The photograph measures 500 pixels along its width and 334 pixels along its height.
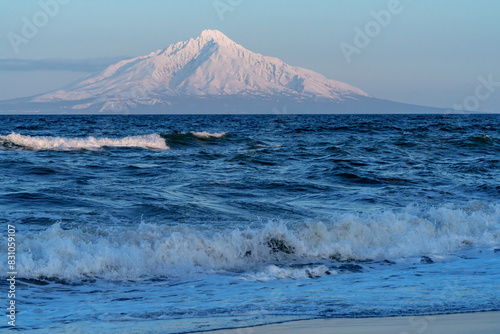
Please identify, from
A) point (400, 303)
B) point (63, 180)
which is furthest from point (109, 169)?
point (400, 303)

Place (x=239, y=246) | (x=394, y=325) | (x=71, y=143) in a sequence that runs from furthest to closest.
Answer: (x=71, y=143) < (x=239, y=246) < (x=394, y=325)

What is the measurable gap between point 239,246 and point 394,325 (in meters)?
3.57

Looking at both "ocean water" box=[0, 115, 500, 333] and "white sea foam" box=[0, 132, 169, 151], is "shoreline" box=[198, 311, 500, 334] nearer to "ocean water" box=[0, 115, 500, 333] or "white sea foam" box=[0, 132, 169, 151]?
"ocean water" box=[0, 115, 500, 333]

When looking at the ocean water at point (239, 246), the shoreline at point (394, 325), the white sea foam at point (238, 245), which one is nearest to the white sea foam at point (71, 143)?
the ocean water at point (239, 246)

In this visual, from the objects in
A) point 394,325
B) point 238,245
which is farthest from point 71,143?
point 394,325

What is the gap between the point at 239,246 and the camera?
317 inches

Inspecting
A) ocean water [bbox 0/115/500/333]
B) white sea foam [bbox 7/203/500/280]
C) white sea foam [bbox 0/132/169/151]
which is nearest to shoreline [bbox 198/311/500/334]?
ocean water [bbox 0/115/500/333]

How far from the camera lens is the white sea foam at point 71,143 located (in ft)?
86.3

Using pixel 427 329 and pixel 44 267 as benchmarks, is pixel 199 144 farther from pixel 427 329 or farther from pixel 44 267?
pixel 427 329

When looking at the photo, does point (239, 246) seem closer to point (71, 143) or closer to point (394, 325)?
point (394, 325)

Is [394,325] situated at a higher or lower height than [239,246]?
higher

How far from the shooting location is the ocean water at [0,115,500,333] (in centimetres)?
539

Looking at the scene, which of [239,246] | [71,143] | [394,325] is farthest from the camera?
[71,143]

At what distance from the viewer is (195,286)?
649cm
